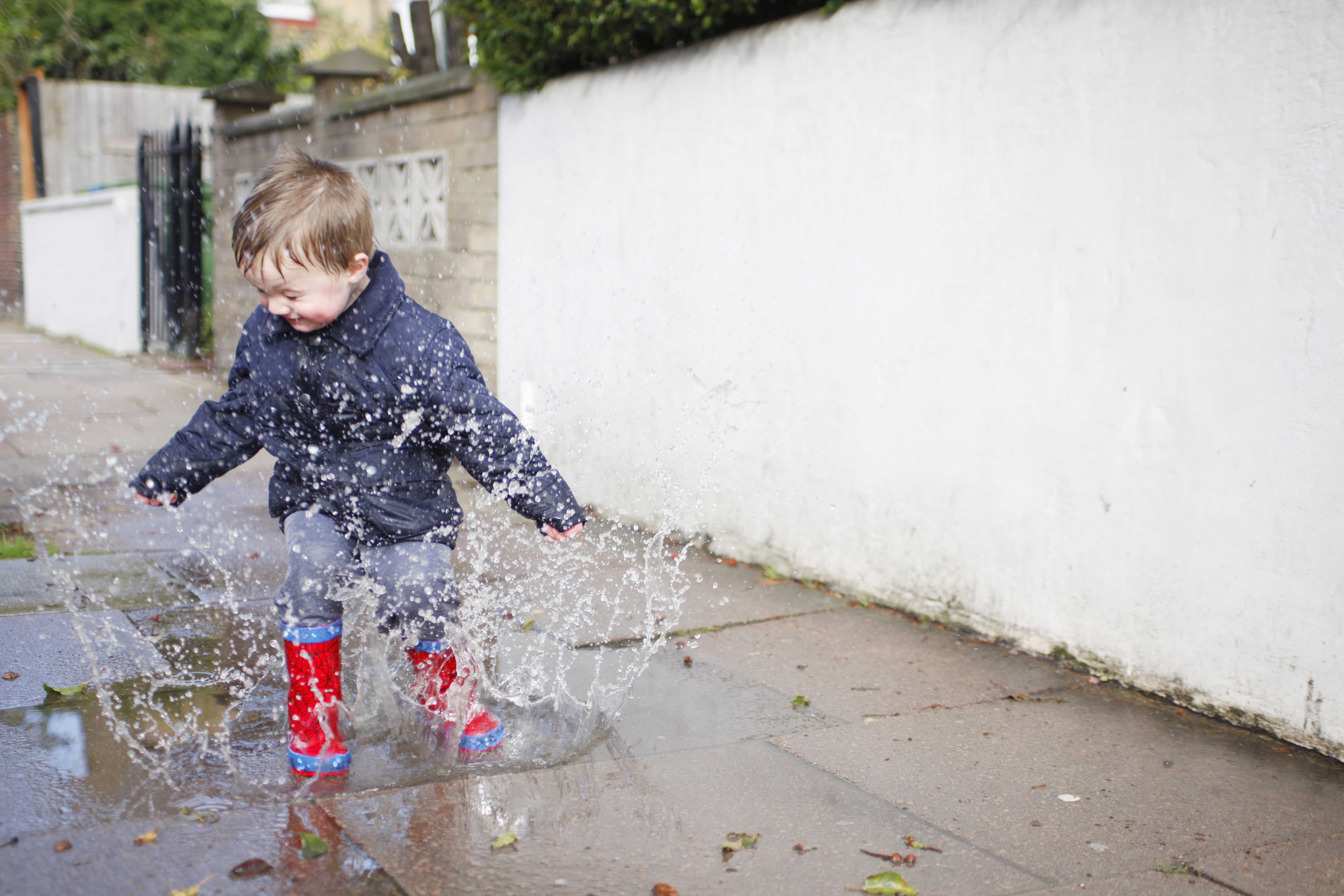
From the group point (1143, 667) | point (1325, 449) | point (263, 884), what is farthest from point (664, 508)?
point (263, 884)

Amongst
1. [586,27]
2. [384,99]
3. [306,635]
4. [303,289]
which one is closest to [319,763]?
[306,635]

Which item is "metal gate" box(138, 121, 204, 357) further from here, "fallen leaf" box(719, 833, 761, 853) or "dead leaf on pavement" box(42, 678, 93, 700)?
"fallen leaf" box(719, 833, 761, 853)

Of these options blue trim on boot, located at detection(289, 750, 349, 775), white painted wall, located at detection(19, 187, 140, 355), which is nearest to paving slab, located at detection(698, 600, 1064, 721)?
blue trim on boot, located at detection(289, 750, 349, 775)

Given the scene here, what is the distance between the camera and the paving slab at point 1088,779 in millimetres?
2615

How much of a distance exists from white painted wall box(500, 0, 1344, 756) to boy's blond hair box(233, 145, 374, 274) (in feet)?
7.27

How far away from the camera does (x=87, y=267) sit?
14789mm

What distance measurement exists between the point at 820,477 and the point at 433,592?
87.4 inches

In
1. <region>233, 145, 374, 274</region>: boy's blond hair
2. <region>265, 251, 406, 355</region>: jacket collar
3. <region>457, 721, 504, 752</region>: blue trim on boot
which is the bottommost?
<region>457, 721, 504, 752</region>: blue trim on boot

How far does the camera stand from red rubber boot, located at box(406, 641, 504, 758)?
2.97m

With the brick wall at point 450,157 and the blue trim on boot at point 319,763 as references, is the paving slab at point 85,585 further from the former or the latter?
the brick wall at point 450,157

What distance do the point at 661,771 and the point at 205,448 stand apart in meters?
1.44

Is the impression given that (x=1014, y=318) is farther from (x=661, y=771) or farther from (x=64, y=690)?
(x=64, y=690)

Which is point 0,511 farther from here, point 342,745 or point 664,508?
point 342,745

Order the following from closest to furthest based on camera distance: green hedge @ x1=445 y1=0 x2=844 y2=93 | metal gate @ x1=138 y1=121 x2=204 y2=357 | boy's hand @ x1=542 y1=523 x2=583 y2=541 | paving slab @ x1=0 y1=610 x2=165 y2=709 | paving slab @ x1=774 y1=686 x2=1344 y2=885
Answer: paving slab @ x1=774 y1=686 x2=1344 y2=885 < boy's hand @ x1=542 y1=523 x2=583 y2=541 < paving slab @ x1=0 y1=610 x2=165 y2=709 < green hedge @ x1=445 y1=0 x2=844 y2=93 < metal gate @ x1=138 y1=121 x2=204 y2=357
